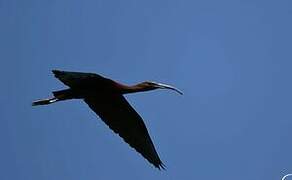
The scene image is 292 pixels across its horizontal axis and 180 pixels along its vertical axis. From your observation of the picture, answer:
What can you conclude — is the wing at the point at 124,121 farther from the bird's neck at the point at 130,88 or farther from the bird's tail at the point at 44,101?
the bird's tail at the point at 44,101

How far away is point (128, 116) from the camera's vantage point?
29.9m

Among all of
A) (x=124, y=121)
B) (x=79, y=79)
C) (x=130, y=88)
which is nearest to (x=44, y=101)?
(x=79, y=79)

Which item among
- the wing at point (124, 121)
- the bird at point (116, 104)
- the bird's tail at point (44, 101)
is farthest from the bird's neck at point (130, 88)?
the bird's tail at point (44, 101)

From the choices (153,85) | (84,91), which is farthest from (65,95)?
(153,85)

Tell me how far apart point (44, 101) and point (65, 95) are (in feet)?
2.99

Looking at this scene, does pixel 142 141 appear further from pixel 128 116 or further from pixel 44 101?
pixel 44 101

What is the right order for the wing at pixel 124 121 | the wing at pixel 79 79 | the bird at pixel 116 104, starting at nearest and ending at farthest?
the wing at pixel 79 79 < the bird at pixel 116 104 < the wing at pixel 124 121

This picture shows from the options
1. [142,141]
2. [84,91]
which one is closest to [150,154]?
[142,141]

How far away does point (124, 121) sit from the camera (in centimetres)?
2986

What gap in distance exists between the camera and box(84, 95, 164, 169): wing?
29.6 metres

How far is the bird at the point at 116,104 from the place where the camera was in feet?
94.9

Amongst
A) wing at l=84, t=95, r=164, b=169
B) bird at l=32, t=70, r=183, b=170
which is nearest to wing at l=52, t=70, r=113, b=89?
bird at l=32, t=70, r=183, b=170

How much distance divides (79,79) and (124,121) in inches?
85.4

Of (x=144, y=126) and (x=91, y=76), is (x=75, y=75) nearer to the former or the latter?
(x=91, y=76)
